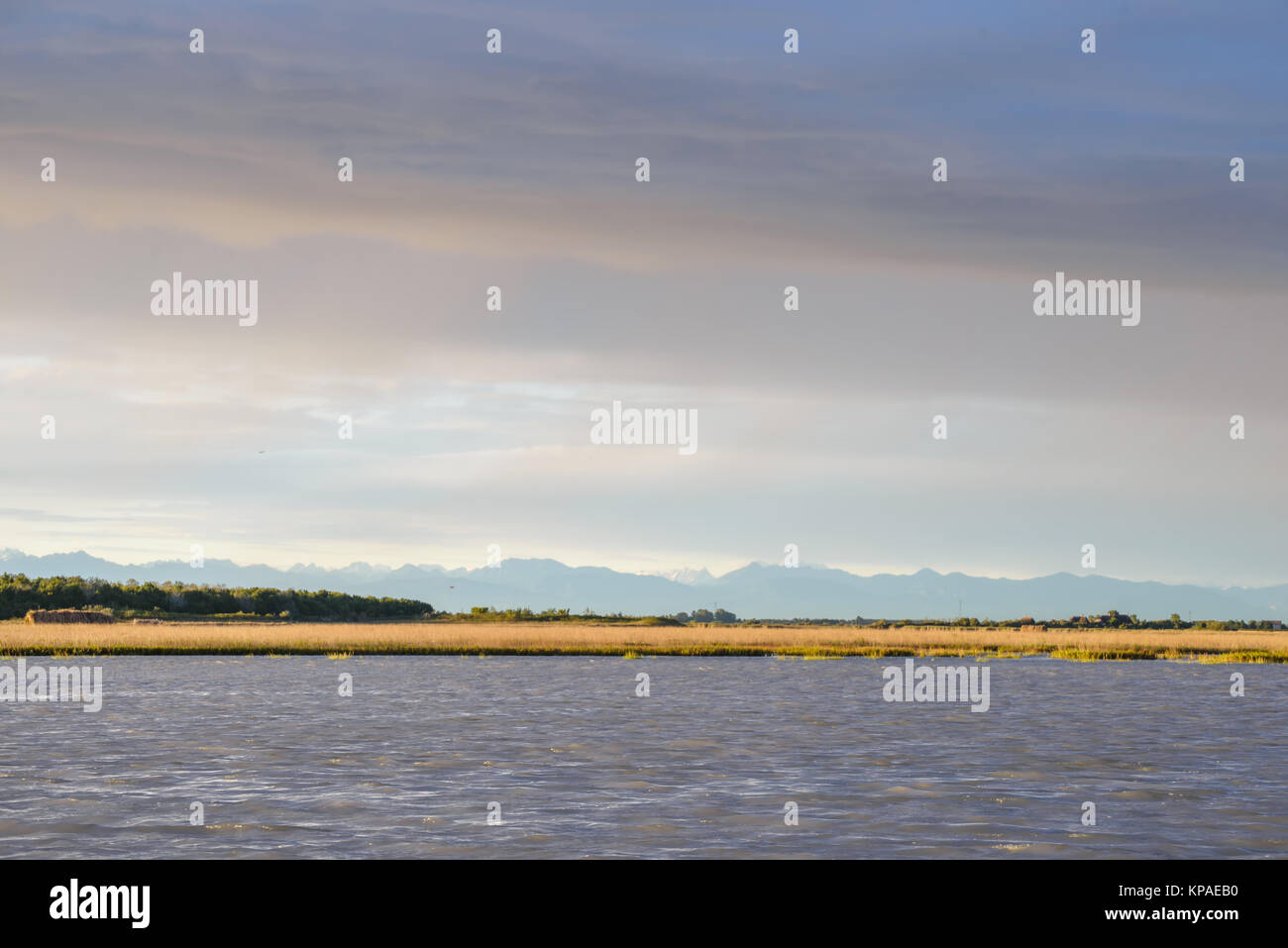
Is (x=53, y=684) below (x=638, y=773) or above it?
below

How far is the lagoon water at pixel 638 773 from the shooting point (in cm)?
2316

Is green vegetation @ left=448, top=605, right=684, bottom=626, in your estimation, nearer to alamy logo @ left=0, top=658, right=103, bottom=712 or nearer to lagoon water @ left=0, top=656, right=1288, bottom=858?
alamy logo @ left=0, top=658, right=103, bottom=712

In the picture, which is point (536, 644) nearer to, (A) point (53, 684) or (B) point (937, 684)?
(B) point (937, 684)
